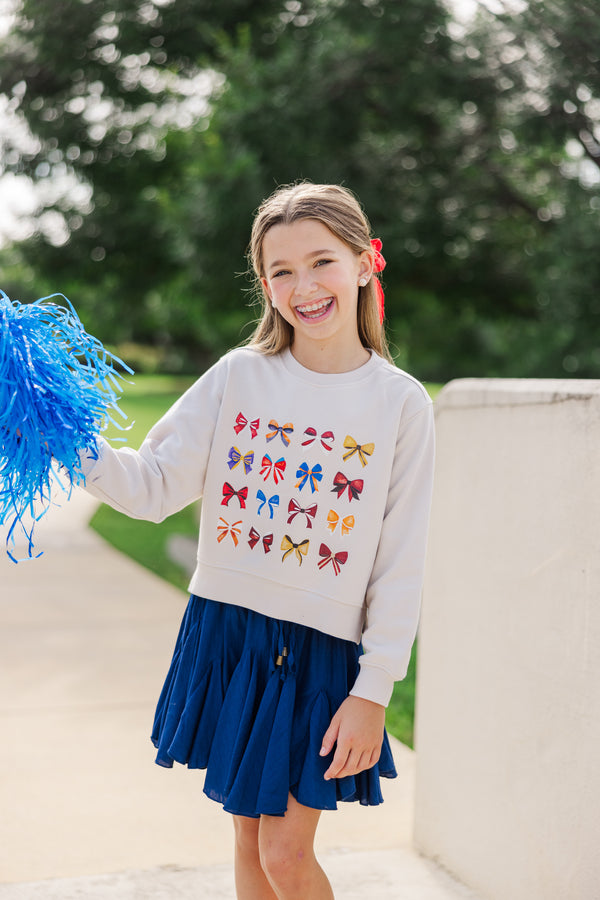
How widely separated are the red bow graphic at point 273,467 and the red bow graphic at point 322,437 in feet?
0.19

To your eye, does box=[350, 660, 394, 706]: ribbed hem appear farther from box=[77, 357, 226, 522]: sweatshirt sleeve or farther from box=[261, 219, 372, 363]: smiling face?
box=[261, 219, 372, 363]: smiling face

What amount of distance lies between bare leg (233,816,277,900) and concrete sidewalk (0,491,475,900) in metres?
0.57

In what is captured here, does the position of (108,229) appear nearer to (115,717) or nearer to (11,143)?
(11,143)

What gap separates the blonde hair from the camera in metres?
1.96

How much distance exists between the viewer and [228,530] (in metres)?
1.96

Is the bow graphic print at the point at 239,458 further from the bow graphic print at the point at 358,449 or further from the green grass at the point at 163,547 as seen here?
the green grass at the point at 163,547

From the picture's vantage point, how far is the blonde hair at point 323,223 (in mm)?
1961

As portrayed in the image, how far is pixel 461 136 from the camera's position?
6.41m

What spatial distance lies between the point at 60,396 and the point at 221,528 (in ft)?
1.31

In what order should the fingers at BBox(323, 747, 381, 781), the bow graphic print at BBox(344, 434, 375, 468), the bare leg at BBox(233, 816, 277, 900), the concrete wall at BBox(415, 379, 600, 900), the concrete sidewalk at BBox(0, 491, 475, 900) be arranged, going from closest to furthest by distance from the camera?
the fingers at BBox(323, 747, 381, 781) < the bow graphic print at BBox(344, 434, 375, 468) < the bare leg at BBox(233, 816, 277, 900) < the concrete wall at BBox(415, 379, 600, 900) < the concrete sidewalk at BBox(0, 491, 475, 900)

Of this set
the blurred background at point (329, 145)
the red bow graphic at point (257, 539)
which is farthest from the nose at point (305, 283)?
the blurred background at point (329, 145)

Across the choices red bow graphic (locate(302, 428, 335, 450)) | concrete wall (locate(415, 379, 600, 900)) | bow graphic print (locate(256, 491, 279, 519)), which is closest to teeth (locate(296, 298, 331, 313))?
red bow graphic (locate(302, 428, 335, 450))

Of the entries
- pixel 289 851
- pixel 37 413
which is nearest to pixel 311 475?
pixel 37 413

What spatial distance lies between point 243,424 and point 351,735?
628 mm
